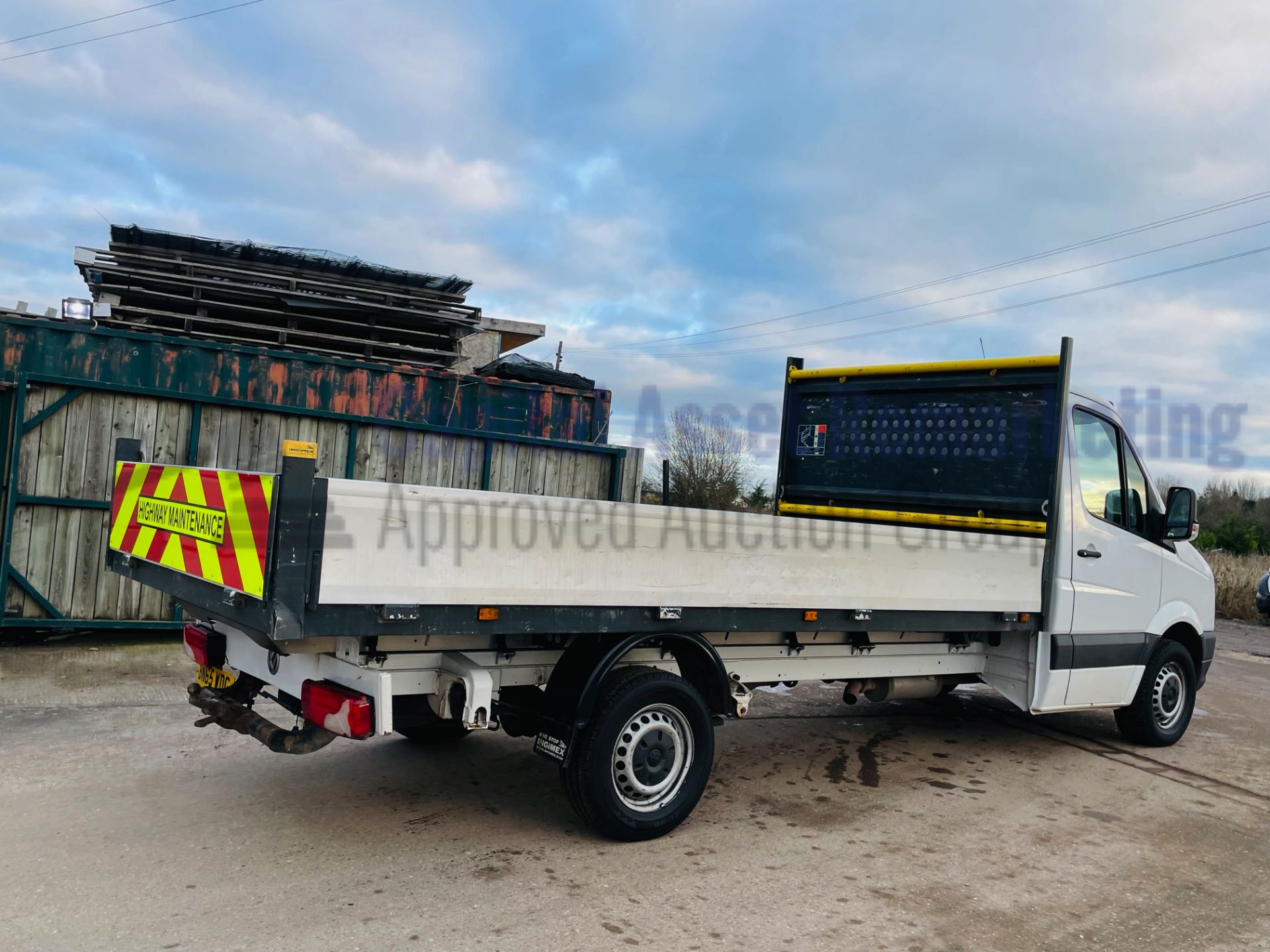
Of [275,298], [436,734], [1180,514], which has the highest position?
[275,298]

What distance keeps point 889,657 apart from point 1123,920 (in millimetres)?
1967

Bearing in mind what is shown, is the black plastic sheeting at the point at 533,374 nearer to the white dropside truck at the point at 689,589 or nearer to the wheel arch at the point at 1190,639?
the white dropside truck at the point at 689,589

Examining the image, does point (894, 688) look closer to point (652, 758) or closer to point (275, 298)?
point (652, 758)

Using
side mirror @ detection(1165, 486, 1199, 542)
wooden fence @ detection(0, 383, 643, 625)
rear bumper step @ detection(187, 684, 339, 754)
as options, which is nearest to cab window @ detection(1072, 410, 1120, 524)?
side mirror @ detection(1165, 486, 1199, 542)

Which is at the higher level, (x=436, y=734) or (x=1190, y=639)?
(x=1190, y=639)

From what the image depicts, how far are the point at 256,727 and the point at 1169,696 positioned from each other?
20.2ft

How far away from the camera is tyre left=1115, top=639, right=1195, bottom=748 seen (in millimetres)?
6562

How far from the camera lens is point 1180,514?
6.32 m

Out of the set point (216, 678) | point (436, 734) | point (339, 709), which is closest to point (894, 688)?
point (436, 734)

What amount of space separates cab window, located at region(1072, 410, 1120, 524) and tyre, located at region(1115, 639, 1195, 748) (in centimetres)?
123

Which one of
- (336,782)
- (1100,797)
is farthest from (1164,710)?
(336,782)

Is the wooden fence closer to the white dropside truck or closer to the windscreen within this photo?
the white dropside truck

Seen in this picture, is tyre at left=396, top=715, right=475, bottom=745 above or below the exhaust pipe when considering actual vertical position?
below

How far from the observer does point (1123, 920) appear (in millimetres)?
3801
